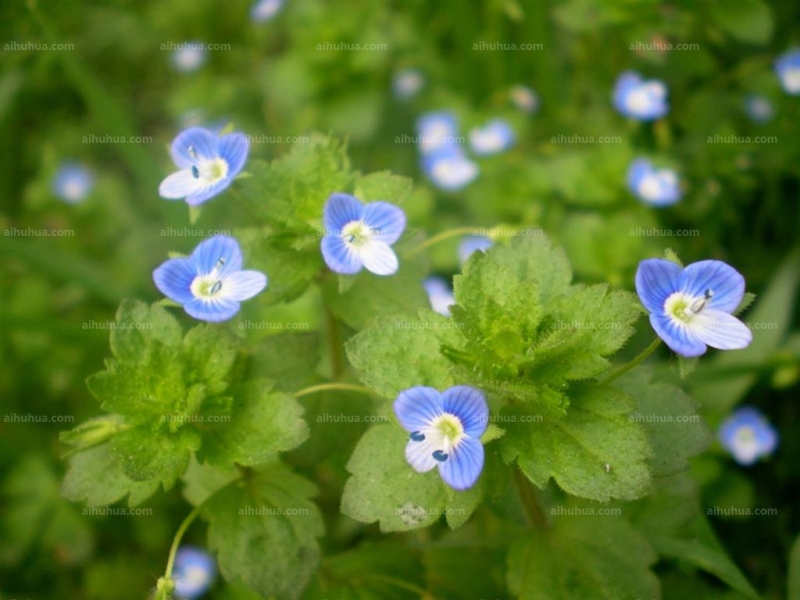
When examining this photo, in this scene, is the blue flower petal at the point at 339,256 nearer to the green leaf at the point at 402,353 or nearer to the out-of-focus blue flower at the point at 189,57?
the green leaf at the point at 402,353

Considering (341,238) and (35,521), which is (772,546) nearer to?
(341,238)

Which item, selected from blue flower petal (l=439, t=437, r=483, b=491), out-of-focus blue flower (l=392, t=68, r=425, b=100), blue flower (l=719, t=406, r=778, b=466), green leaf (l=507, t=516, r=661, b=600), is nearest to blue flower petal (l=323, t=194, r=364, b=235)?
blue flower petal (l=439, t=437, r=483, b=491)

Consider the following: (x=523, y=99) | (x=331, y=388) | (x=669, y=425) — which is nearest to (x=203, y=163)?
(x=331, y=388)

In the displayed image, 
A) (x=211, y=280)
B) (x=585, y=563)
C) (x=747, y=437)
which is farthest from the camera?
(x=747, y=437)

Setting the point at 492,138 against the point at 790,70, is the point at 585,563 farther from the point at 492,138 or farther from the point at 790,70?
the point at 790,70

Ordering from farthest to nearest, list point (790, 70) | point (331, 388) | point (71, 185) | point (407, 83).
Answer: point (407, 83)
point (71, 185)
point (790, 70)
point (331, 388)

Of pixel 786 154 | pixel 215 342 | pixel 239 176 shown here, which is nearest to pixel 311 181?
pixel 239 176

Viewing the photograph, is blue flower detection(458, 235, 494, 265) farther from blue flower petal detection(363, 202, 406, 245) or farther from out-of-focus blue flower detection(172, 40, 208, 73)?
out-of-focus blue flower detection(172, 40, 208, 73)
